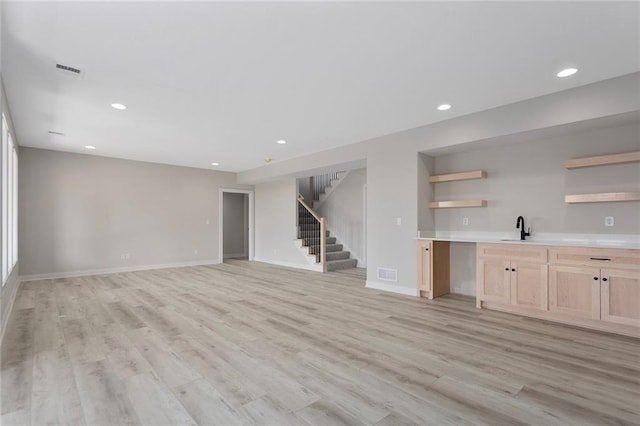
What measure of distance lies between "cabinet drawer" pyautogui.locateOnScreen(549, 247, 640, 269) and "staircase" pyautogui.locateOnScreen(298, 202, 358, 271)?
15.4 ft

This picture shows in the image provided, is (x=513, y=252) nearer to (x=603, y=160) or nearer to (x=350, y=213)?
(x=603, y=160)

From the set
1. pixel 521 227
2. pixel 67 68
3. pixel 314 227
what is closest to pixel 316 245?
pixel 314 227

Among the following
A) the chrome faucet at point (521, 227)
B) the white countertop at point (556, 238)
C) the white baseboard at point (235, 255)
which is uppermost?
the chrome faucet at point (521, 227)

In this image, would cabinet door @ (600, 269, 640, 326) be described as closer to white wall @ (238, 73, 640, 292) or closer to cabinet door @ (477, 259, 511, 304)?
cabinet door @ (477, 259, 511, 304)

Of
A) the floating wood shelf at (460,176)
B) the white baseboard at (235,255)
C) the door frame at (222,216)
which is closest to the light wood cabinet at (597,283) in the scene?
the floating wood shelf at (460,176)

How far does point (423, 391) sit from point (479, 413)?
0.36m

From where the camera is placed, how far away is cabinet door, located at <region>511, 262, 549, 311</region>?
3.67 meters

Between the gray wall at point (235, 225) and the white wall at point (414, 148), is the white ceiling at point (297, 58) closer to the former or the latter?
the white wall at point (414, 148)

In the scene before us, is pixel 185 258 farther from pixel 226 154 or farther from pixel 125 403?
pixel 125 403

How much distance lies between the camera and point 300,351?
2838 millimetres

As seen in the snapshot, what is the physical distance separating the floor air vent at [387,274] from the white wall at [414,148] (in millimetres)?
71

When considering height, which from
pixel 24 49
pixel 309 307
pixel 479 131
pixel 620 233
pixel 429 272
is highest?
pixel 24 49

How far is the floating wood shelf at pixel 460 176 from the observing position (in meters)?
4.61

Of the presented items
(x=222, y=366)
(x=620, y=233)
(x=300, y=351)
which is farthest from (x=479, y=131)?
(x=222, y=366)
